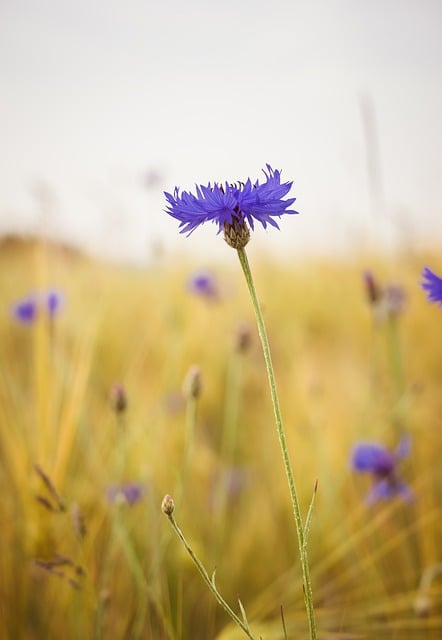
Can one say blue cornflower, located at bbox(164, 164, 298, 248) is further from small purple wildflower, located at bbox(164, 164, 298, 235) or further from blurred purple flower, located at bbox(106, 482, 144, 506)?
blurred purple flower, located at bbox(106, 482, 144, 506)

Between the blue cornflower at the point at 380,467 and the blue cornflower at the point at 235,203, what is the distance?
78cm

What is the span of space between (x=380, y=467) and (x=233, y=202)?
0.85 m

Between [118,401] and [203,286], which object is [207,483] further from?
[118,401]

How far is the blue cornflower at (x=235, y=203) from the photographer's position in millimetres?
474

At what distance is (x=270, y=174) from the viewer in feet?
1.61

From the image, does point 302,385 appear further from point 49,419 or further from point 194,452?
point 49,419

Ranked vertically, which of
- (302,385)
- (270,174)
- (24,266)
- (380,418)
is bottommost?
(270,174)

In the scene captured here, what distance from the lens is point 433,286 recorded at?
513mm

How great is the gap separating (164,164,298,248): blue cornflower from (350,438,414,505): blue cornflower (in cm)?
78

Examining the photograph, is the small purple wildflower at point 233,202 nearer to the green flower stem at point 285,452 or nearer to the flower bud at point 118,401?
the green flower stem at point 285,452

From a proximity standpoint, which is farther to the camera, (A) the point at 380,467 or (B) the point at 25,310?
(B) the point at 25,310

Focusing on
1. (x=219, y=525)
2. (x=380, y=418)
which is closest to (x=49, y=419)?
(x=219, y=525)

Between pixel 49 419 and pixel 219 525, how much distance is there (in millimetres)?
501

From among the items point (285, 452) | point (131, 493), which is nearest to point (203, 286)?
point (131, 493)
